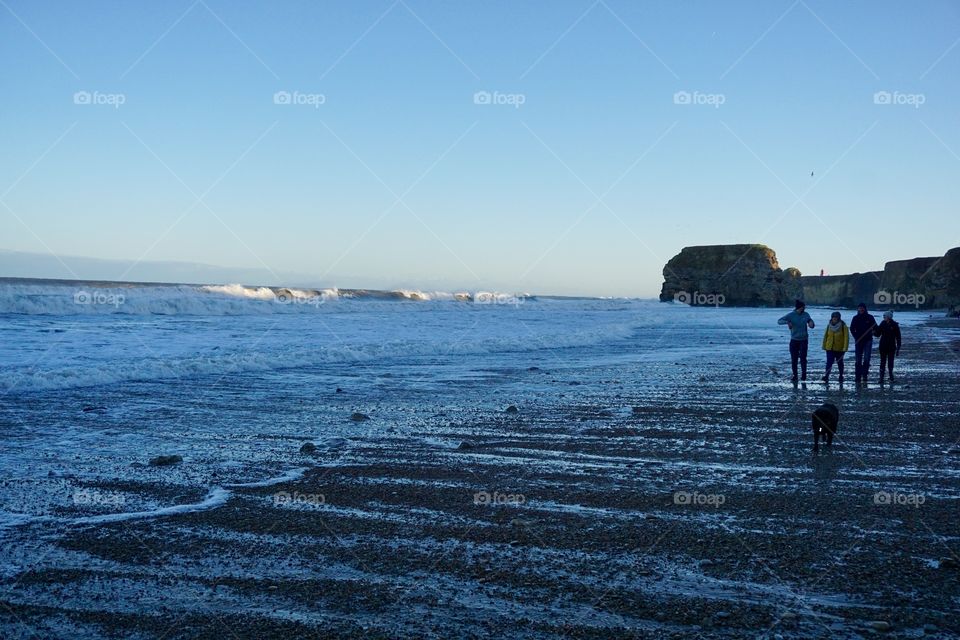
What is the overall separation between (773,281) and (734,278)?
18.6ft

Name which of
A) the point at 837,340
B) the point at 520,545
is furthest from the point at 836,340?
the point at 520,545

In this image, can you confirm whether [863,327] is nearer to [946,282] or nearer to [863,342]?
[863,342]

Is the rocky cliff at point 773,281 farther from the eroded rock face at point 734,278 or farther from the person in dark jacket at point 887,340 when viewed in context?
the person in dark jacket at point 887,340

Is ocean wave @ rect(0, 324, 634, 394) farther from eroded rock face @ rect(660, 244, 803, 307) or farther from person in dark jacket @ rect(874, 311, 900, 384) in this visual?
eroded rock face @ rect(660, 244, 803, 307)

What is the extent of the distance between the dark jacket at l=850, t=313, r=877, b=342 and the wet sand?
6516 millimetres

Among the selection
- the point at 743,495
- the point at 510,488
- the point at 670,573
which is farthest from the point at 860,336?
the point at 670,573

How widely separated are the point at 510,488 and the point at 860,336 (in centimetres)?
1148

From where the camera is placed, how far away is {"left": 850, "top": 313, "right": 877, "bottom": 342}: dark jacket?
14102 millimetres

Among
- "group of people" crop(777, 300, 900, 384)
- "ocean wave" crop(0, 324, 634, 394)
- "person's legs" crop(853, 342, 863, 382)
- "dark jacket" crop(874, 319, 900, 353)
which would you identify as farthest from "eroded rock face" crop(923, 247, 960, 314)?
"person's legs" crop(853, 342, 863, 382)

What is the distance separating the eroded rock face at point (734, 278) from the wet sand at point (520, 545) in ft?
324

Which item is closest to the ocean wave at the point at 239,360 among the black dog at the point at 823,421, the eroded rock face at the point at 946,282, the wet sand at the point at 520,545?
the wet sand at the point at 520,545

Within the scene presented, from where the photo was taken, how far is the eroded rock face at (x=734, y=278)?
108000mm

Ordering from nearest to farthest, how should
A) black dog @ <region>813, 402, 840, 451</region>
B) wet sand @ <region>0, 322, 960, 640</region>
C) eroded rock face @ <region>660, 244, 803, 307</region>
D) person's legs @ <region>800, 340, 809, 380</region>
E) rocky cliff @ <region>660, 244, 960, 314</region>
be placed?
wet sand @ <region>0, 322, 960, 640</region>
black dog @ <region>813, 402, 840, 451</region>
person's legs @ <region>800, 340, 809, 380</region>
rocky cliff @ <region>660, 244, 960, 314</region>
eroded rock face @ <region>660, 244, 803, 307</region>

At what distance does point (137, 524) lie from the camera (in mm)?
4883
